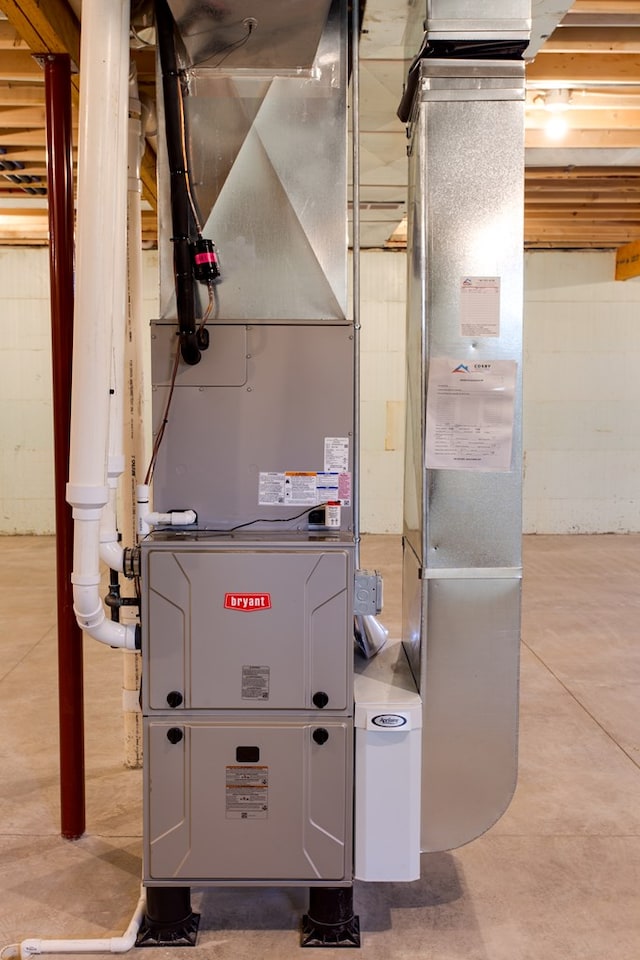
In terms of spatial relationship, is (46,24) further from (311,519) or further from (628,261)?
(628,261)

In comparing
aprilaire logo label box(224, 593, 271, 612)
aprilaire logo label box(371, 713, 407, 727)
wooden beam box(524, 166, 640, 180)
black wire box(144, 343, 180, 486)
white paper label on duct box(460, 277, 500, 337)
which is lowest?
aprilaire logo label box(371, 713, 407, 727)

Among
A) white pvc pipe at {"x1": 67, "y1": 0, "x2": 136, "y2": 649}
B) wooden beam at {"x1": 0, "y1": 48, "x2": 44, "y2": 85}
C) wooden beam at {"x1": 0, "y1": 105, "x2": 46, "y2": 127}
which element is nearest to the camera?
white pvc pipe at {"x1": 67, "y1": 0, "x2": 136, "y2": 649}

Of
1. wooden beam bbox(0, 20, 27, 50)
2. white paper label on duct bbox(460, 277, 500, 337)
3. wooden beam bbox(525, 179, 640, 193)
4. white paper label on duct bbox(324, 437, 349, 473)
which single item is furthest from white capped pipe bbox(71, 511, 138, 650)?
wooden beam bbox(525, 179, 640, 193)

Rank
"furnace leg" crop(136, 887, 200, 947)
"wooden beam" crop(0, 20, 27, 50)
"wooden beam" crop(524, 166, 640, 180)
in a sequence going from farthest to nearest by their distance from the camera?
"wooden beam" crop(524, 166, 640, 180)
"wooden beam" crop(0, 20, 27, 50)
"furnace leg" crop(136, 887, 200, 947)

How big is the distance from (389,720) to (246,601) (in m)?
0.48

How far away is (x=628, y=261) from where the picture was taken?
7.23 metres

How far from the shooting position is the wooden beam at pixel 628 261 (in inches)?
277

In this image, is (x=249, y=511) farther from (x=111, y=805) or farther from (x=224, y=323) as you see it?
(x=111, y=805)

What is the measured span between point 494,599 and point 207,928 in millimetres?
1180

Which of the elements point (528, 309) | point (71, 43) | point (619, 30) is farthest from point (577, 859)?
point (528, 309)

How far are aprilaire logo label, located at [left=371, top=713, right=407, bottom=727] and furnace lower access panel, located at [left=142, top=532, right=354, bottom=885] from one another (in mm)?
74

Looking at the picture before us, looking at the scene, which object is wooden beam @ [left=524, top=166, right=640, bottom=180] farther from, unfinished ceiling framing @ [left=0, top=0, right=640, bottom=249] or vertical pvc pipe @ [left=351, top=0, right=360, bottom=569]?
vertical pvc pipe @ [left=351, top=0, right=360, bottom=569]

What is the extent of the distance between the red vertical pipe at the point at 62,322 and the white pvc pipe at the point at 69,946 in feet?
1.99

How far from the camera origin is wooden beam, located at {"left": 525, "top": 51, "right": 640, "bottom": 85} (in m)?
3.49
